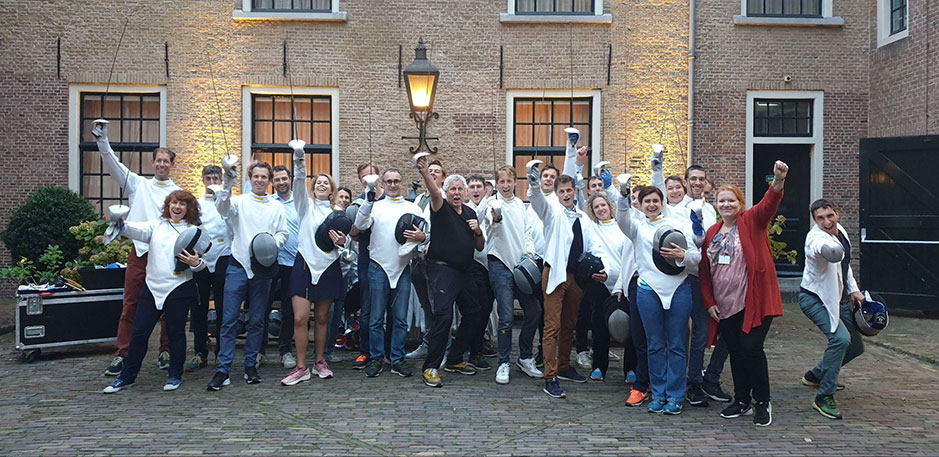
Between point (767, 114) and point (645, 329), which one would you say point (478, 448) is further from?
point (767, 114)

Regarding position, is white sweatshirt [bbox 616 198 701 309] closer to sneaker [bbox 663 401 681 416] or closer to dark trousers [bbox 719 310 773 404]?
dark trousers [bbox 719 310 773 404]

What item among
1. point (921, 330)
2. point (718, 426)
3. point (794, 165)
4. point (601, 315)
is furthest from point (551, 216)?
point (794, 165)

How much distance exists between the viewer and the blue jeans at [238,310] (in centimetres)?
727

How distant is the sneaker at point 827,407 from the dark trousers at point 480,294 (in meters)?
2.94

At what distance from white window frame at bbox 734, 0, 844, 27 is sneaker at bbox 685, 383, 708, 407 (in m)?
8.60

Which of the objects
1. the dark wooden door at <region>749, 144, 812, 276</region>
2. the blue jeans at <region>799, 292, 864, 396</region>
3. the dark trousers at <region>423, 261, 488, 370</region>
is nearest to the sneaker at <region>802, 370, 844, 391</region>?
the blue jeans at <region>799, 292, 864, 396</region>

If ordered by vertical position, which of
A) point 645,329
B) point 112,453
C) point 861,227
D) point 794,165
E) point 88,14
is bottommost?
point 112,453

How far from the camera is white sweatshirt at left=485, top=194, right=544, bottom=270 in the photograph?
771 centimetres

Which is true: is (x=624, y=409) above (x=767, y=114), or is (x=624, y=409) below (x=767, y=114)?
below

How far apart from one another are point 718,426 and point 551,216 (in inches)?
86.1

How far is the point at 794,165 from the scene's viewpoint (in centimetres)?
1414

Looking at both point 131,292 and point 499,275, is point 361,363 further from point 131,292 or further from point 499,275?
point 131,292

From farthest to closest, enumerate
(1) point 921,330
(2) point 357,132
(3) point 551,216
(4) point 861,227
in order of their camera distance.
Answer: (2) point 357,132 < (4) point 861,227 < (1) point 921,330 < (3) point 551,216

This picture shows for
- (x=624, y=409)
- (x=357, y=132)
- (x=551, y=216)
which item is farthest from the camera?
(x=357, y=132)
